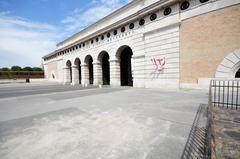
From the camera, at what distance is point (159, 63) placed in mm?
13516

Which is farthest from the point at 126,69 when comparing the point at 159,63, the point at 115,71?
the point at 159,63

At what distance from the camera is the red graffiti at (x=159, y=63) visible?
13178mm

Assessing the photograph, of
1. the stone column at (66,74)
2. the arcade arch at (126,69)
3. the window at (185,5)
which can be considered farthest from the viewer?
the stone column at (66,74)

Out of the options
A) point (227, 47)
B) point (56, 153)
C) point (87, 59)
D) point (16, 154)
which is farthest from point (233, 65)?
point (87, 59)

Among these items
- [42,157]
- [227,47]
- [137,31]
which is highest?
[137,31]

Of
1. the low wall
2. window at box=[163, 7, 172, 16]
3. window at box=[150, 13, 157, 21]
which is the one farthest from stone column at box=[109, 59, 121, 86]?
the low wall

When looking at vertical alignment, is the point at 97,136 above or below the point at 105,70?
below

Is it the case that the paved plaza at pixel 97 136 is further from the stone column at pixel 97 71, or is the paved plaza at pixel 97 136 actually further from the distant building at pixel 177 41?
the stone column at pixel 97 71

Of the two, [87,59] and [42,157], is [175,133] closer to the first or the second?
[42,157]

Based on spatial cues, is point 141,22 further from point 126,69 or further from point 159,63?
point 126,69

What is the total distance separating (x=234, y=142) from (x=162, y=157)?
78.3 inches

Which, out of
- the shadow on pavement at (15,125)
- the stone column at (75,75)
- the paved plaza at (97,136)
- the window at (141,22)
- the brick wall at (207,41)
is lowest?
the shadow on pavement at (15,125)

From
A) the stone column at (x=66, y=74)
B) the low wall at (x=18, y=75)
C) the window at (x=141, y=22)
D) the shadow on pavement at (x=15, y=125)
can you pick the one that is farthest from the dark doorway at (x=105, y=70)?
the low wall at (x=18, y=75)

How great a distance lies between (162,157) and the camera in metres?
2.64
